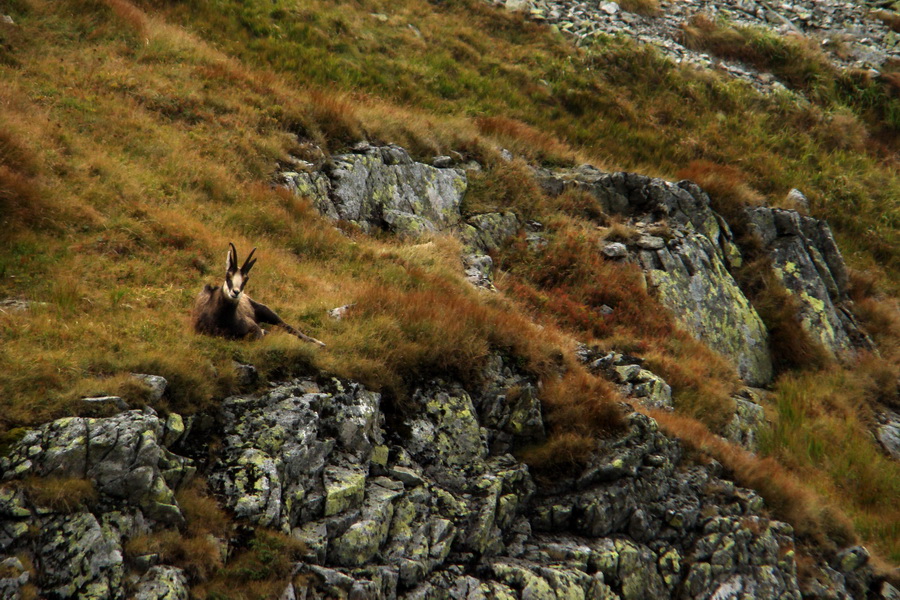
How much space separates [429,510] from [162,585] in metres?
3.29

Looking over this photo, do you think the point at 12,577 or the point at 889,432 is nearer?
the point at 12,577

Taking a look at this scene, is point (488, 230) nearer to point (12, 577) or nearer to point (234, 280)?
point (234, 280)

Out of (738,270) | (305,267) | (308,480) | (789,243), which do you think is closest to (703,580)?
(308,480)

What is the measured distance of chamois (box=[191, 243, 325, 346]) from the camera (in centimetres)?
898

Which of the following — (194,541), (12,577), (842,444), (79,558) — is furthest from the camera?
(842,444)

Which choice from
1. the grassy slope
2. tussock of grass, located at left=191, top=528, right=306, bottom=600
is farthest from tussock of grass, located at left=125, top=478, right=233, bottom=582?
the grassy slope

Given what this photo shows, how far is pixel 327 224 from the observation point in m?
14.8

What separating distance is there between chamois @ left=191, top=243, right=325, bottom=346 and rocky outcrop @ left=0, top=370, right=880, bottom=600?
132 centimetres

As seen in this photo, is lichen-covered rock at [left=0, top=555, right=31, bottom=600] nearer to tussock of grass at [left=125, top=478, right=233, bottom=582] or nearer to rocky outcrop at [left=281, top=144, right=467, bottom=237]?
tussock of grass at [left=125, top=478, right=233, bottom=582]

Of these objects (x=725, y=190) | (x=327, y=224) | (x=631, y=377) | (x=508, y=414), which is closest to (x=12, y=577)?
(x=508, y=414)

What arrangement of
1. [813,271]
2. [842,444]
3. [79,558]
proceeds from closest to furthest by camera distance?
[79,558]
[842,444]
[813,271]

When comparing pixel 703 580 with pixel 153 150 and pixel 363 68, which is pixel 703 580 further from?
pixel 363 68

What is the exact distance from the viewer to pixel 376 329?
9.73m

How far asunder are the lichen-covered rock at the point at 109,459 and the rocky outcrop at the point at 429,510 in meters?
0.02
